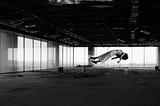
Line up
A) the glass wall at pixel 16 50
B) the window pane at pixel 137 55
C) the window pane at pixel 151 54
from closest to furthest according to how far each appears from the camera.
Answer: the glass wall at pixel 16 50 → the window pane at pixel 151 54 → the window pane at pixel 137 55

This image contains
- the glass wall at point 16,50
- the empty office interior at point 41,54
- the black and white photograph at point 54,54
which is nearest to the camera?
the black and white photograph at point 54,54

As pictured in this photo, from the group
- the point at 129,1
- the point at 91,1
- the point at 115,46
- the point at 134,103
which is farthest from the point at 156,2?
the point at 115,46

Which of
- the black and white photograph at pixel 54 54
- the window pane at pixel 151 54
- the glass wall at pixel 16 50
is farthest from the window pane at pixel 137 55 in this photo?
the glass wall at pixel 16 50

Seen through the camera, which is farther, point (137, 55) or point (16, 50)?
point (137, 55)

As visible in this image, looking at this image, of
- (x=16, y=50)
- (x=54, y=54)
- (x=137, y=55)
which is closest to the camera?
(x=16, y=50)

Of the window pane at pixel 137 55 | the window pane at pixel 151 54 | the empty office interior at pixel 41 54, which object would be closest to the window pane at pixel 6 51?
the empty office interior at pixel 41 54

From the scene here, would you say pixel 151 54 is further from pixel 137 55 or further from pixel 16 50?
pixel 16 50

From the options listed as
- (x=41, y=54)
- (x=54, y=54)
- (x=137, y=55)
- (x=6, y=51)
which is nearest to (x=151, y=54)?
(x=137, y=55)

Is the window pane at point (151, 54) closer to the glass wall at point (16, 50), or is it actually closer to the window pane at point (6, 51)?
the glass wall at point (16, 50)

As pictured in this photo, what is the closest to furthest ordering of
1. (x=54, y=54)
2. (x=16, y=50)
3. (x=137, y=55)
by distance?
(x=16, y=50)
(x=54, y=54)
(x=137, y=55)

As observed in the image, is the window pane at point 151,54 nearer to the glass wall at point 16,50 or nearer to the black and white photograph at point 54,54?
the black and white photograph at point 54,54

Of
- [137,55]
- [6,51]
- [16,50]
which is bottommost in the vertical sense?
[137,55]

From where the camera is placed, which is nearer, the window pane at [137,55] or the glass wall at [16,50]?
the glass wall at [16,50]

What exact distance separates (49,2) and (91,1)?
2.22 metres
